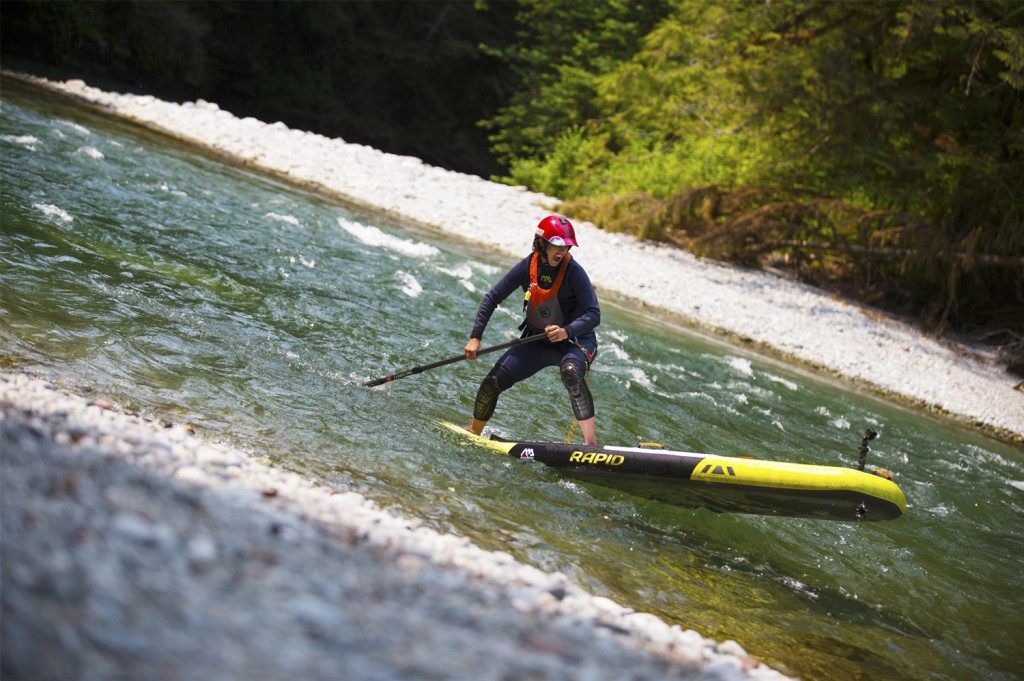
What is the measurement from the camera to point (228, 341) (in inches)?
294

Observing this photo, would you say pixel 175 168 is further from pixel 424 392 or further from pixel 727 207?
pixel 727 207

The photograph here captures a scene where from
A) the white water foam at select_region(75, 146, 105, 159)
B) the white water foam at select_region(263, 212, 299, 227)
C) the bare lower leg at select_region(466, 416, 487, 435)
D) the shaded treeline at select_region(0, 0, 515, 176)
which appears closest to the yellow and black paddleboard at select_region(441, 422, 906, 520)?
the bare lower leg at select_region(466, 416, 487, 435)

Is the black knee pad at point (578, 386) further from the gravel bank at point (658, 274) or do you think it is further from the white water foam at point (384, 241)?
the gravel bank at point (658, 274)

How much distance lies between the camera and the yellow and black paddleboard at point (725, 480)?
5.88 metres

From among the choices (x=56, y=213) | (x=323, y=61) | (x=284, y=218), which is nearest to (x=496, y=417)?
(x=56, y=213)

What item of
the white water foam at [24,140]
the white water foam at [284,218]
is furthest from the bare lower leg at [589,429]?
the white water foam at [24,140]

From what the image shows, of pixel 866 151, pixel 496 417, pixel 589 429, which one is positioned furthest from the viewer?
pixel 866 151

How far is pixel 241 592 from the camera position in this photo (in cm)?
270

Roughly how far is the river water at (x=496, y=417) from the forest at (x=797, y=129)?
20.4 feet

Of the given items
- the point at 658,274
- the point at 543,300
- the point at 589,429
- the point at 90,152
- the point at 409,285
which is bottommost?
the point at 589,429

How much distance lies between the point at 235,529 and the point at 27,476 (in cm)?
77

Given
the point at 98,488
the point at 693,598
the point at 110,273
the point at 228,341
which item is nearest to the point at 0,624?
the point at 98,488

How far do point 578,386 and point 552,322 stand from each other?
622mm

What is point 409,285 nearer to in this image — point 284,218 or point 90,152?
point 284,218
